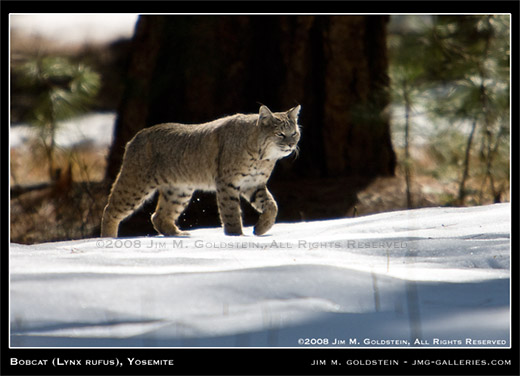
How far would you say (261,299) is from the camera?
2.64 meters

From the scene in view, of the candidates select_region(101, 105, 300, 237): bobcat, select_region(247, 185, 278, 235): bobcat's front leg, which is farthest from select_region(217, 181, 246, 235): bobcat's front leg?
select_region(247, 185, 278, 235): bobcat's front leg

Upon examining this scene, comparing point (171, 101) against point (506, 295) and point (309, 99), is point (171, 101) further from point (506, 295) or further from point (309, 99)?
point (506, 295)

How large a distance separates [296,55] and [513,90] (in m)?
3.54

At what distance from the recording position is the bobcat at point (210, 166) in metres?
4.86

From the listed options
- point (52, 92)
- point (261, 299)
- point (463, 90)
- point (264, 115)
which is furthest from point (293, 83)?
point (261, 299)

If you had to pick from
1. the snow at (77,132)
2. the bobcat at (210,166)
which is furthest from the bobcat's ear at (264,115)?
the snow at (77,132)

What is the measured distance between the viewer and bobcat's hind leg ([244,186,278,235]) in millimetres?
4852

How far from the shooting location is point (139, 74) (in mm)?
7086

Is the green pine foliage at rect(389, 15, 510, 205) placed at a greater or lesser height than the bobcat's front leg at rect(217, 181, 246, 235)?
greater

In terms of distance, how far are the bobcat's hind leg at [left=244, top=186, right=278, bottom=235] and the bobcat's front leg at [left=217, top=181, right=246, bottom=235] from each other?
149mm

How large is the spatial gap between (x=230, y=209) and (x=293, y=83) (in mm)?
2533

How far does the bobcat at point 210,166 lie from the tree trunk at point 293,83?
5.09 ft

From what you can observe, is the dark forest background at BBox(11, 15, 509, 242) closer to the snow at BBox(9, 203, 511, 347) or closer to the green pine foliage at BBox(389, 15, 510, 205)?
the green pine foliage at BBox(389, 15, 510, 205)

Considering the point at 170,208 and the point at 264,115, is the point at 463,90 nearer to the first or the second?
the point at 264,115
